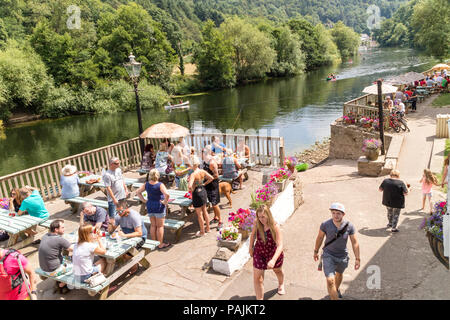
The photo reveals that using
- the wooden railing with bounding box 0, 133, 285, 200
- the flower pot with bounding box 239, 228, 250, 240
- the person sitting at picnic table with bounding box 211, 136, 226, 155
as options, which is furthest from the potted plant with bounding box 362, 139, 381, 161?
the flower pot with bounding box 239, 228, 250, 240

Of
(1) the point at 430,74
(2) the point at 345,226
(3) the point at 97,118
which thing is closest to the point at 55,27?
(3) the point at 97,118

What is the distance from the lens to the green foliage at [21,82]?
→ 39594mm

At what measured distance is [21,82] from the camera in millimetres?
40625

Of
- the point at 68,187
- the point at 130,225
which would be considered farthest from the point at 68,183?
the point at 130,225

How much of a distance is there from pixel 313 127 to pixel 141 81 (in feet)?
100

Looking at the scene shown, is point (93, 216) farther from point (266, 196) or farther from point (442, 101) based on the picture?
point (442, 101)

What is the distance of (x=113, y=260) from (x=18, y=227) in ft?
9.98

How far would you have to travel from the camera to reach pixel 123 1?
12706cm

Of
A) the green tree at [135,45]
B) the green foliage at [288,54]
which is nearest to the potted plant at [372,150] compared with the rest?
the green tree at [135,45]

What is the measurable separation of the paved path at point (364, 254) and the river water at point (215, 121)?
13.6m

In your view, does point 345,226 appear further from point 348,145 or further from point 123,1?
point 123,1

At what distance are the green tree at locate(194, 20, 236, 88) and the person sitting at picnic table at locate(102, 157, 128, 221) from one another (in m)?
54.3

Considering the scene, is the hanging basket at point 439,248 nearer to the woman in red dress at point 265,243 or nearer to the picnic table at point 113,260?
the woman in red dress at point 265,243
